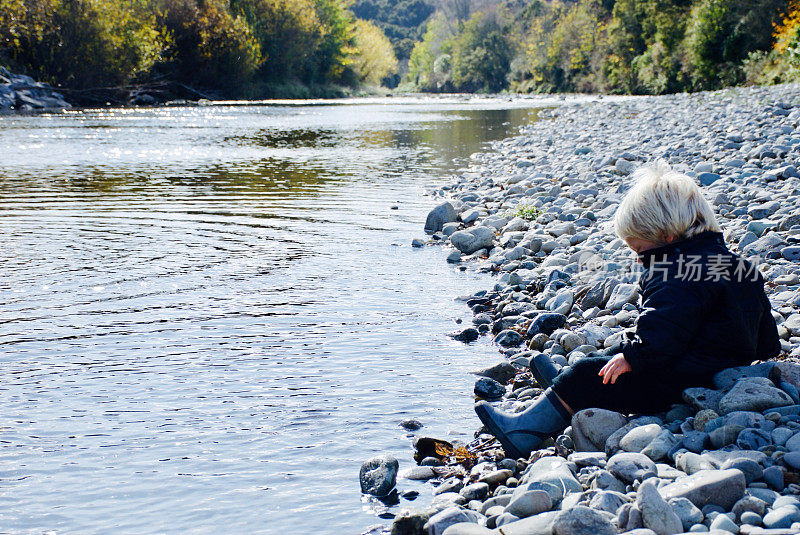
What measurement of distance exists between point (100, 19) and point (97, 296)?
37821 millimetres

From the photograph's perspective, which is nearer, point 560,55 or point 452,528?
point 452,528

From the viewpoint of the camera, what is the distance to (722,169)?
29.5ft

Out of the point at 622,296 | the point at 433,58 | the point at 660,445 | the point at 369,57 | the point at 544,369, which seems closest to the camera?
the point at 660,445

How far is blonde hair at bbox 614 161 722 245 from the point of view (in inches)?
125

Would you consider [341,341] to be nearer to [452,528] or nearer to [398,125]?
[452,528]

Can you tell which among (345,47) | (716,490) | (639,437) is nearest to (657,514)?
(716,490)

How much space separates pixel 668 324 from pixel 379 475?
4.57ft

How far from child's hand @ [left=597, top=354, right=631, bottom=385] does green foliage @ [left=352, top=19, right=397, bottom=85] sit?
239ft

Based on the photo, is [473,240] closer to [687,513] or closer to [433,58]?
[687,513]

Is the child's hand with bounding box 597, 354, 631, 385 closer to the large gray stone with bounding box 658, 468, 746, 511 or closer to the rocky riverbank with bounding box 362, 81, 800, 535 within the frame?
the rocky riverbank with bounding box 362, 81, 800, 535

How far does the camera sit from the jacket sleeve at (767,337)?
3260 millimetres

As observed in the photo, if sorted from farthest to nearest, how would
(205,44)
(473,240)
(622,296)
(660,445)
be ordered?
(205,44)
(473,240)
(622,296)
(660,445)

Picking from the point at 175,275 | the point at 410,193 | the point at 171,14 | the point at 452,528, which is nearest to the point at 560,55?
the point at 171,14

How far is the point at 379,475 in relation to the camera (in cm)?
325
